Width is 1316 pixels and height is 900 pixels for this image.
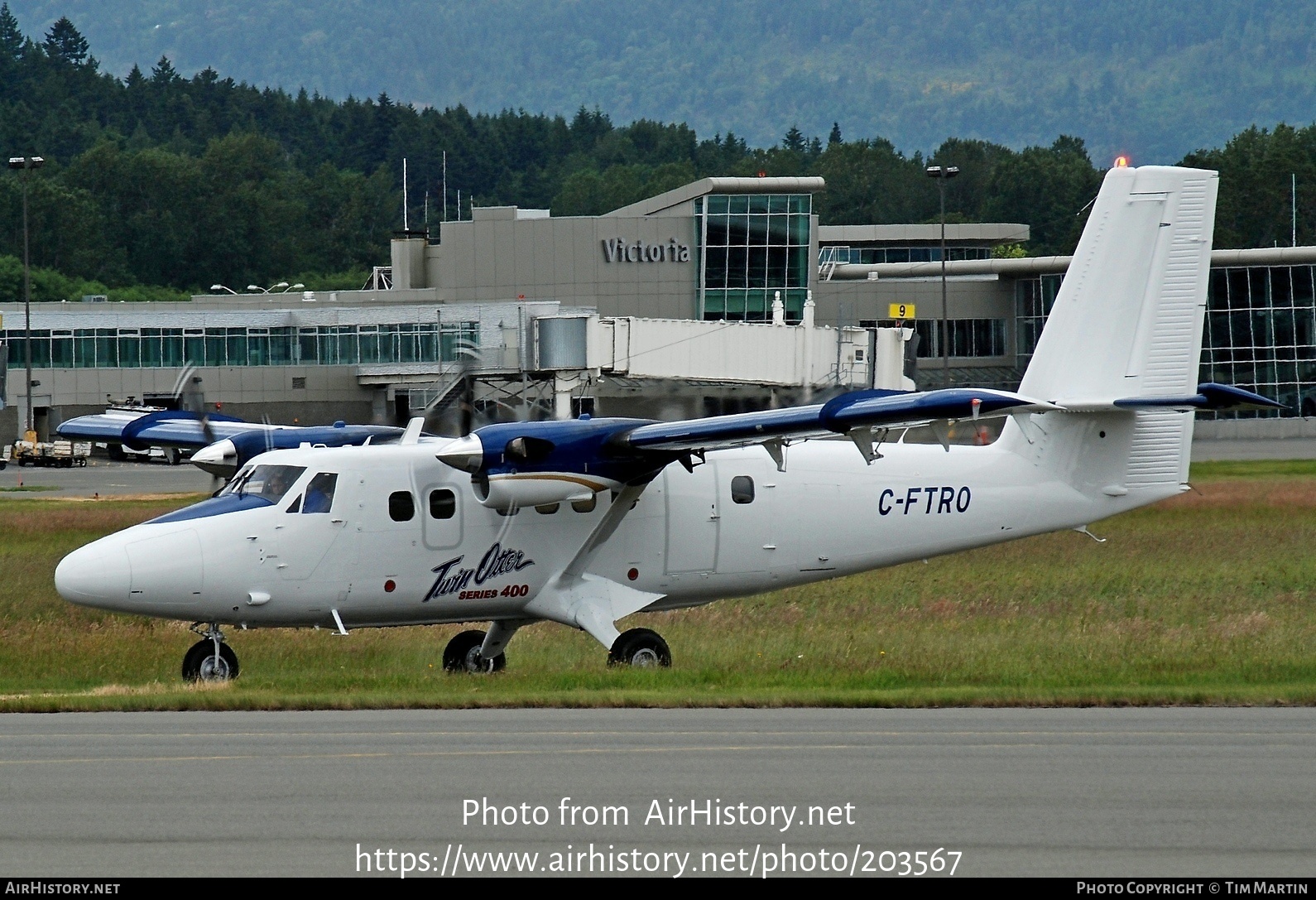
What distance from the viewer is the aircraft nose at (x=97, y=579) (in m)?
17.2

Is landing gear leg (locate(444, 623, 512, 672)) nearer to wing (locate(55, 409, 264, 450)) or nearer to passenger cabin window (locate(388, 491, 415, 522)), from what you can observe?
passenger cabin window (locate(388, 491, 415, 522))

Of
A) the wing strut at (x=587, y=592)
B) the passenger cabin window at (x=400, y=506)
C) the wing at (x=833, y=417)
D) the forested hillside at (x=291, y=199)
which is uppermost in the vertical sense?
the forested hillside at (x=291, y=199)

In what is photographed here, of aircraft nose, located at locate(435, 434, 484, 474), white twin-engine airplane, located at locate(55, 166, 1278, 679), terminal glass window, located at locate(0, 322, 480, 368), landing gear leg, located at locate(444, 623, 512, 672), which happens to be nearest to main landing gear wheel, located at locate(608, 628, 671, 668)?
white twin-engine airplane, located at locate(55, 166, 1278, 679)

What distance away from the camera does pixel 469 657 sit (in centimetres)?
1992

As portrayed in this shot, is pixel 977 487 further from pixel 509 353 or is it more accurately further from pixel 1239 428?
pixel 1239 428

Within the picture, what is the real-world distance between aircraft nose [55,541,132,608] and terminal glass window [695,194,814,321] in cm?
6684

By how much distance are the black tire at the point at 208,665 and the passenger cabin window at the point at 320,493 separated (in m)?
1.83

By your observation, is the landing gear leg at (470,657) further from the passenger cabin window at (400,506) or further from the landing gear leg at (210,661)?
the landing gear leg at (210,661)

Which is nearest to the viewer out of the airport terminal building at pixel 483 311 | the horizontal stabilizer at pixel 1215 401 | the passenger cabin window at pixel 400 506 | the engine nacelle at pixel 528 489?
the horizontal stabilizer at pixel 1215 401

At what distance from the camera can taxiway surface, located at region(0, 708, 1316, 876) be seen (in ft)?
28.8

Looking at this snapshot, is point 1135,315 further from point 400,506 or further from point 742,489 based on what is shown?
point 400,506

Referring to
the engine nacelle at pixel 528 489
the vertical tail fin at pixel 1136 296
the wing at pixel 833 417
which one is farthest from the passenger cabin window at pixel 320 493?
the vertical tail fin at pixel 1136 296

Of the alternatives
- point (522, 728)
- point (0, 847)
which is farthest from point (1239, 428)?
point (0, 847)

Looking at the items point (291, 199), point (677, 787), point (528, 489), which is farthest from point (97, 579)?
point (291, 199)
